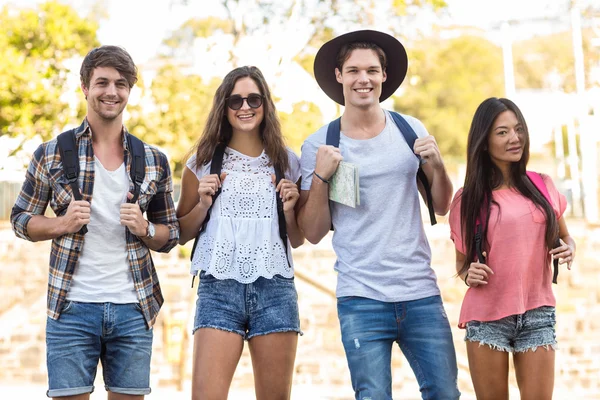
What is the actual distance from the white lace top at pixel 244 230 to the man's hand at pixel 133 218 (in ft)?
1.18

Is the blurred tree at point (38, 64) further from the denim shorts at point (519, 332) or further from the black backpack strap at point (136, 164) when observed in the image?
the denim shorts at point (519, 332)

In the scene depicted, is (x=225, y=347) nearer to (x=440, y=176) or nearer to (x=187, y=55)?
(x=440, y=176)

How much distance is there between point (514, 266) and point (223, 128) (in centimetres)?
138

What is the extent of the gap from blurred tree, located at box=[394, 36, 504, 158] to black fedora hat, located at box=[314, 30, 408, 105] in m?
30.2

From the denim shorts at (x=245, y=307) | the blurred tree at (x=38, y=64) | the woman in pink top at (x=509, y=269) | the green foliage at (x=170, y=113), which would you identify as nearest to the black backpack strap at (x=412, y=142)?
the woman in pink top at (x=509, y=269)

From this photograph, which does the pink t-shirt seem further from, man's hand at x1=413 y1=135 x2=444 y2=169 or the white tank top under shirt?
the white tank top under shirt

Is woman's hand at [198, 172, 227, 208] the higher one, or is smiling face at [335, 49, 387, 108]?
smiling face at [335, 49, 387, 108]

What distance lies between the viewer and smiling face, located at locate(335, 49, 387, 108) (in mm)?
3441

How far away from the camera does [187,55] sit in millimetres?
15320

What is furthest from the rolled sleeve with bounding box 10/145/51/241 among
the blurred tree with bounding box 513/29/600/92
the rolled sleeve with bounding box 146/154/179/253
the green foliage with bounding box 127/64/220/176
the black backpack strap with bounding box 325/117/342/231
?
the blurred tree with bounding box 513/29/600/92

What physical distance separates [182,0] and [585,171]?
10.4 m

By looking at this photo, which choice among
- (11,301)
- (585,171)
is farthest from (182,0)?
(585,171)

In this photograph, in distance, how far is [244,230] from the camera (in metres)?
3.46

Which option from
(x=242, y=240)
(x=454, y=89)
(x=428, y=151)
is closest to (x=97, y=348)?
(x=242, y=240)
